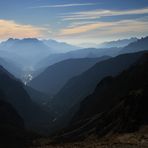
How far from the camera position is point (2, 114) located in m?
126

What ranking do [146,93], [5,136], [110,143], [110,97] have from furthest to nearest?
[110,97] → [5,136] → [146,93] → [110,143]

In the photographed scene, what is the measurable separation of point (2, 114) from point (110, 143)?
91.6 metres

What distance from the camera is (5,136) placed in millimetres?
92562

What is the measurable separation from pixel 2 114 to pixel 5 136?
114 feet

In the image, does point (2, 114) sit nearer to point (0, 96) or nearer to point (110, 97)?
point (110, 97)

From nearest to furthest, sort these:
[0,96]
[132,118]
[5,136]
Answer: [132,118] < [5,136] < [0,96]

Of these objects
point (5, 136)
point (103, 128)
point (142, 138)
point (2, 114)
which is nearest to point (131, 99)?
point (103, 128)

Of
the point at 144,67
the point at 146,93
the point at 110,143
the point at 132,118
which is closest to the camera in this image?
the point at 110,143

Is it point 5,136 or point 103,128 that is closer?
point 103,128

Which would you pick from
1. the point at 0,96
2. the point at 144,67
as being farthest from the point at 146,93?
the point at 0,96

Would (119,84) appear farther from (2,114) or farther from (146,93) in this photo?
(146,93)

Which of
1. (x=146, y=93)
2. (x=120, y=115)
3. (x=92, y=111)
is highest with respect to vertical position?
(x=146, y=93)

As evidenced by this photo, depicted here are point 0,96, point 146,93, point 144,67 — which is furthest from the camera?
point 0,96

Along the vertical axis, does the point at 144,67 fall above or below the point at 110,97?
above
